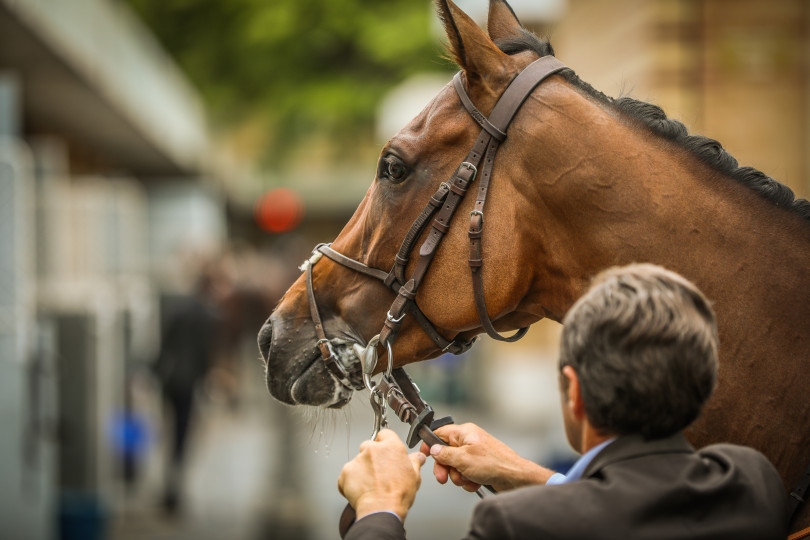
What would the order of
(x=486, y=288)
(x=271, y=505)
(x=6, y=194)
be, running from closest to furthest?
(x=486, y=288)
(x=6, y=194)
(x=271, y=505)

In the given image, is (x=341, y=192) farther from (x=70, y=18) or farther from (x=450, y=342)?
(x=450, y=342)

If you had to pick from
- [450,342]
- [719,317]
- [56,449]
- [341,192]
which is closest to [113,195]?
[56,449]

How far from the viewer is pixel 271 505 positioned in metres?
8.20

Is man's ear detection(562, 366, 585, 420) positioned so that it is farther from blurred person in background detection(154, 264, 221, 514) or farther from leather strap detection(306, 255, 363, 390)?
blurred person in background detection(154, 264, 221, 514)

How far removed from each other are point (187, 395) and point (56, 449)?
2.08 meters

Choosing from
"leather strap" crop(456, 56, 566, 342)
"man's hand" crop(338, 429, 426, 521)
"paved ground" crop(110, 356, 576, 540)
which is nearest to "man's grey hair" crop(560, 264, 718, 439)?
"man's hand" crop(338, 429, 426, 521)

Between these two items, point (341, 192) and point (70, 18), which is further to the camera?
point (341, 192)

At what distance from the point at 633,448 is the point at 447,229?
3.42 feet

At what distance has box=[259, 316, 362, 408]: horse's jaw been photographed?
2537mm

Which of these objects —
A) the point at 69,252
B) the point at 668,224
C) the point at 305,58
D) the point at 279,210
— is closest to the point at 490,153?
the point at 668,224

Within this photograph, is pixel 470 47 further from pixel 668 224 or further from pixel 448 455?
pixel 448 455

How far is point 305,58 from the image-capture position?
15461 millimetres

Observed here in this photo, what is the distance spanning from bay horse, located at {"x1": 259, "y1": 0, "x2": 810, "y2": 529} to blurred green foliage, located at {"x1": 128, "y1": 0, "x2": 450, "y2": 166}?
39.5 feet

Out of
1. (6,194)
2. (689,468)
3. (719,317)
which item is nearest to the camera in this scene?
(689,468)
